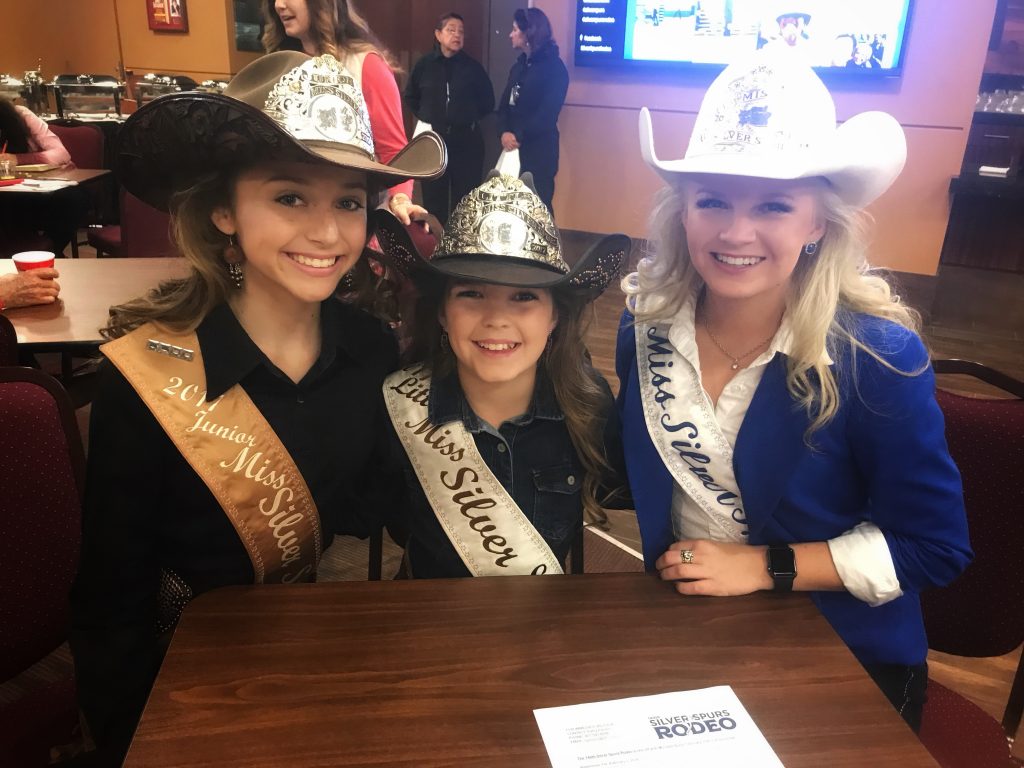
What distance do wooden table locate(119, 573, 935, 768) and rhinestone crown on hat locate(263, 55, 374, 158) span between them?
73 cm

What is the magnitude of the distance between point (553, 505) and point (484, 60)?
6.46 metres

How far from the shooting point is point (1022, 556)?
135 cm

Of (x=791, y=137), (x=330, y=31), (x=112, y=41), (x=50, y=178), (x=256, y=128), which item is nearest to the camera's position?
(x=256, y=128)

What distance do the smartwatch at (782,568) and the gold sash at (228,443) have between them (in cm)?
81

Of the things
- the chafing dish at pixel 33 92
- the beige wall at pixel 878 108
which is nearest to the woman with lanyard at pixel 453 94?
the beige wall at pixel 878 108

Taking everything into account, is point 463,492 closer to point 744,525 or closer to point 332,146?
point 744,525

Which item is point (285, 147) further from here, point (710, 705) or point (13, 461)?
point (710, 705)

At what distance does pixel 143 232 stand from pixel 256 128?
277 cm

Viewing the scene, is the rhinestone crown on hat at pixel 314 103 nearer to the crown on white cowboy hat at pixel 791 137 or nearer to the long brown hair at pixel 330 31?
the crown on white cowboy hat at pixel 791 137

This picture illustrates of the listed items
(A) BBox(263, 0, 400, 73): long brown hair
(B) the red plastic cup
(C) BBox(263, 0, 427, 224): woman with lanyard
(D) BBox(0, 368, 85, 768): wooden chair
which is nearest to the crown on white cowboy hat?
(D) BBox(0, 368, 85, 768): wooden chair

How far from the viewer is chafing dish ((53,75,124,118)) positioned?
636 centimetres

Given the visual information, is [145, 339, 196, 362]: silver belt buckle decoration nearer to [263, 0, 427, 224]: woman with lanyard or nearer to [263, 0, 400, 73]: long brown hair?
[263, 0, 427, 224]: woman with lanyard

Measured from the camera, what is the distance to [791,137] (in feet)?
4.01

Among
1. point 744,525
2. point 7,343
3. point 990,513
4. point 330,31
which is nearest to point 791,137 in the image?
point 744,525
